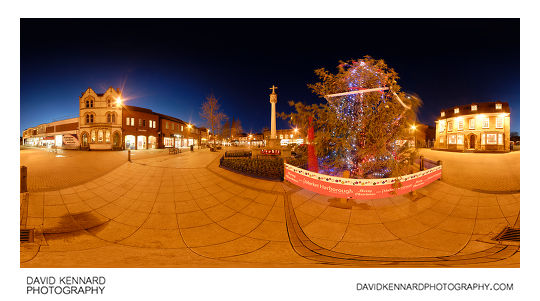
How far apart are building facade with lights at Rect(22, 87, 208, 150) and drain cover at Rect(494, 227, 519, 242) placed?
40.9 ft

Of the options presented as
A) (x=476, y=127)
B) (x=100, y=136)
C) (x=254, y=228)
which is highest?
(x=476, y=127)

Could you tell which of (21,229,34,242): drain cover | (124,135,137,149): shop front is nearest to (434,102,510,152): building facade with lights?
(21,229,34,242): drain cover

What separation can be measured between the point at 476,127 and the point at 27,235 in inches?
988

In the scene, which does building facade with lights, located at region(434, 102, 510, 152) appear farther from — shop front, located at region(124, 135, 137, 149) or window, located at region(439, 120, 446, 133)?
shop front, located at region(124, 135, 137, 149)

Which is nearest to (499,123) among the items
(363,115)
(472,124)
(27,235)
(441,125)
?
(472,124)

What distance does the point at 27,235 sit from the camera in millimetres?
2492

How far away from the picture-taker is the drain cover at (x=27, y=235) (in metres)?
2.46

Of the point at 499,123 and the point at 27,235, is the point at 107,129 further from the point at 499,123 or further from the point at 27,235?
the point at 499,123

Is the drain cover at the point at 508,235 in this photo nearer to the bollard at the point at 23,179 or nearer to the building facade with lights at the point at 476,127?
the bollard at the point at 23,179

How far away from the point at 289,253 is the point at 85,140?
1816 cm

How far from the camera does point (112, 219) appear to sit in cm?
275

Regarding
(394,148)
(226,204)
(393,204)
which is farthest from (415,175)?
(226,204)

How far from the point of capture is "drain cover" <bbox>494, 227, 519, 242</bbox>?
2.57 meters

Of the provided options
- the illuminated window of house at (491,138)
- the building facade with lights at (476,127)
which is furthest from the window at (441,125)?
the illuminated window of house at (491,138)
